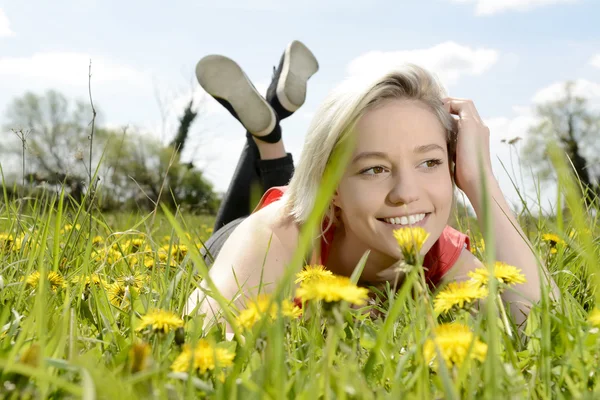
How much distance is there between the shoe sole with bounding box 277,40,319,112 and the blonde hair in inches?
93.2

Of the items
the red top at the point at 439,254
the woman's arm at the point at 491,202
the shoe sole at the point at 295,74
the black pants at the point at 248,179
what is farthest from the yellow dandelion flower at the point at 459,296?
the shoe sole at the point at 295,74

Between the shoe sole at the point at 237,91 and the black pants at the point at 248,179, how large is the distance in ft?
0.62

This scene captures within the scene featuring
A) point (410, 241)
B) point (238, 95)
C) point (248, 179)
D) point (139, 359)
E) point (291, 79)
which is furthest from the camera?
point (291, 79)

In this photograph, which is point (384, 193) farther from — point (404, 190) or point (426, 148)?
point (426, 148)

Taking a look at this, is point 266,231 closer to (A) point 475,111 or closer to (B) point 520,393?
(A) point 475,111

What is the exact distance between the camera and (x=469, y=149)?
2.32m

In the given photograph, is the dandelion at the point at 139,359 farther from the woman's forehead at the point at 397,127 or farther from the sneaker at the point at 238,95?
the sneaker at the point at 238,95

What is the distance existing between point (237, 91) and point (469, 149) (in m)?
2.45

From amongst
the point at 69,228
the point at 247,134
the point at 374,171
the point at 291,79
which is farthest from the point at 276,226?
the point at 291,79

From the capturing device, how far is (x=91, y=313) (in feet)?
4.83

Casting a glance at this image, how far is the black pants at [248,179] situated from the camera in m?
4.09

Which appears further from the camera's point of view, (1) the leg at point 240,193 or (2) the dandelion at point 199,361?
(1) the leg at point 240,193

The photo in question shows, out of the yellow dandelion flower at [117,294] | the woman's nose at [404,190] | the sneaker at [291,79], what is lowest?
the yellow dandelion flower at [117,294]

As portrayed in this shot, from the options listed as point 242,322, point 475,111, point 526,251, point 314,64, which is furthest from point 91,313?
point 314,64
